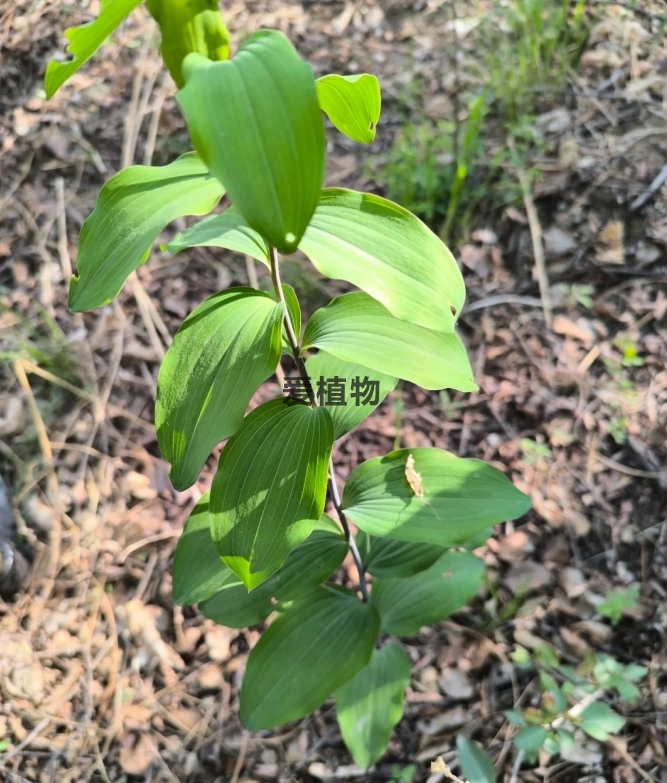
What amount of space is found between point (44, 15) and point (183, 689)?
→ 322 centimetres

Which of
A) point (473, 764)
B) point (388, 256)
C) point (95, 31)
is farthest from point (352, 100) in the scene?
point (473, 764)

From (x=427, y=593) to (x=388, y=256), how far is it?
A: 1001 mm

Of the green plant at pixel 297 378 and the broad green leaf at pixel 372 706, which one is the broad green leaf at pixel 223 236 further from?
the broad green leaf at pixel 372 706

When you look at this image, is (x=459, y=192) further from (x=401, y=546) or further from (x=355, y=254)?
(x=355, y=254)

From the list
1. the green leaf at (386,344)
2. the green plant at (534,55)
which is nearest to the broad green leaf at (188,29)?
the green leaf at (386,344)

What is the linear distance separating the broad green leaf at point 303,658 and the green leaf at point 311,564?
146 mm

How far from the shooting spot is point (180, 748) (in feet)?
5.43

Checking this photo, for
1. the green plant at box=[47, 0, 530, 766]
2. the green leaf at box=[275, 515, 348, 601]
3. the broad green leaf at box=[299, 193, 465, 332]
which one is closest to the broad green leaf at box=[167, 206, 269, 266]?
the green plant at box=[47, 0, 530, 766]

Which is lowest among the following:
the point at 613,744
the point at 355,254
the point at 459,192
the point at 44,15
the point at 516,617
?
the point at 613,744

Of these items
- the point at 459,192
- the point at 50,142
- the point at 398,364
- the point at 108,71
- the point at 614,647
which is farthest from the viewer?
the point at 108,71

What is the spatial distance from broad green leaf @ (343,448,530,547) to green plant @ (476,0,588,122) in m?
1.86

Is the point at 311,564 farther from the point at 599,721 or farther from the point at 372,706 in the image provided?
the point at 599,721

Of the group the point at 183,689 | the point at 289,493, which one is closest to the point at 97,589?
the point at 183,689

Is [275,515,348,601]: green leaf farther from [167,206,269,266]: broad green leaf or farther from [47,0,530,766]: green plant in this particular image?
[167,206,269,266]: broad green leaf
